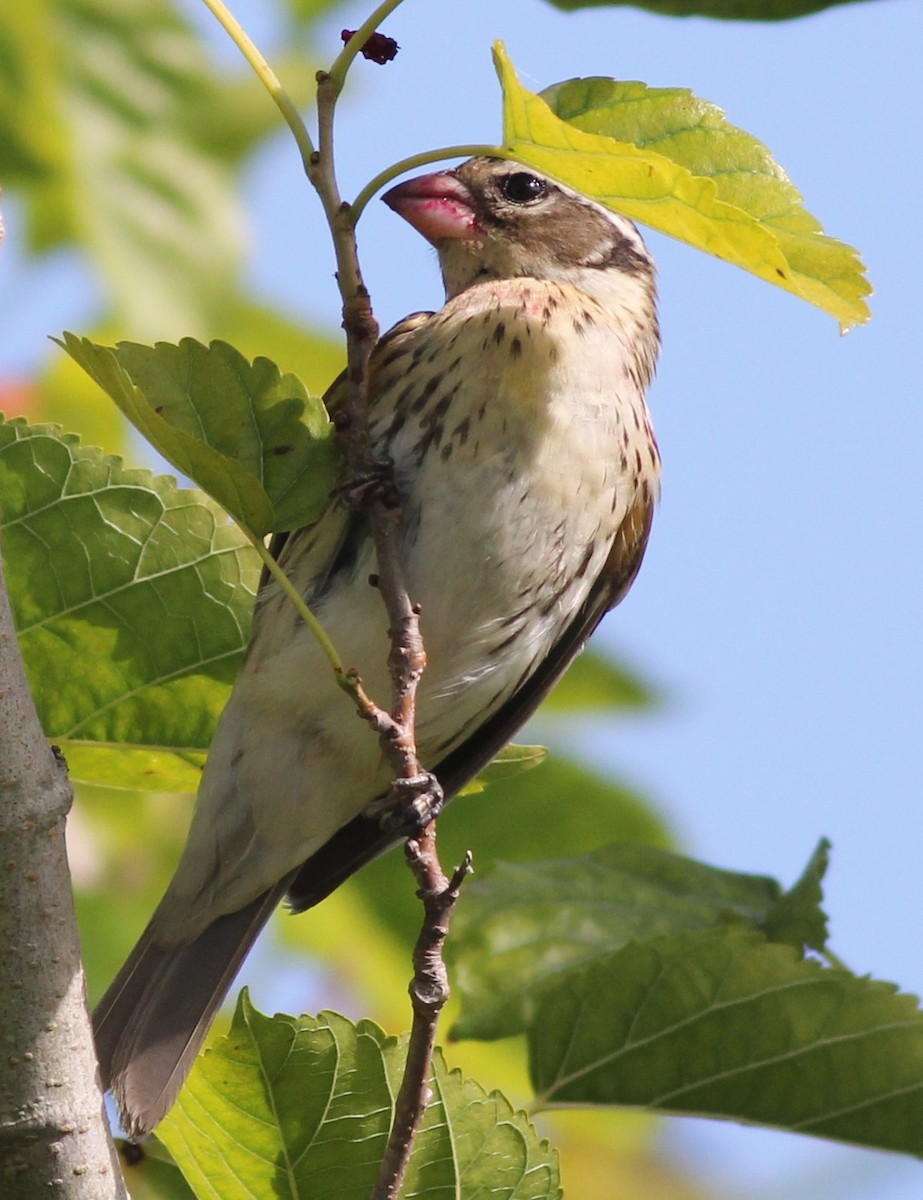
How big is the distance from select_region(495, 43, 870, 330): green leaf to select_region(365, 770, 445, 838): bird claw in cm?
87

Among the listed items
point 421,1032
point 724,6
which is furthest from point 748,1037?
point 724,6

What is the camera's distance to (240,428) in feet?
7.57

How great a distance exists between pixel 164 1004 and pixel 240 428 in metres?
1.53

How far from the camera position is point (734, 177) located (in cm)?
190

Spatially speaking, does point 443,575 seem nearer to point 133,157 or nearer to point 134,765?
point 134,765

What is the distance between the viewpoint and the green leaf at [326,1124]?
2.24 meters

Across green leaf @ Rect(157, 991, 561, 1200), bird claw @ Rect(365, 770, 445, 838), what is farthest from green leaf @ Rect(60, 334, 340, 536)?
green leaf @ Rect(157, 991, 561, 1200)

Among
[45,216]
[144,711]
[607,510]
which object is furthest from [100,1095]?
[45,216]

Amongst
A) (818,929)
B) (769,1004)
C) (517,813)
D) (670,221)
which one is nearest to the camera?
(670,221)

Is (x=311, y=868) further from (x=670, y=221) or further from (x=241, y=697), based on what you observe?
(x=670, y=221)

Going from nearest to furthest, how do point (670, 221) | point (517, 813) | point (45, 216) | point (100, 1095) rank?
point (670, 221), point (100, 1095), point (517, 813), point (45, 216)

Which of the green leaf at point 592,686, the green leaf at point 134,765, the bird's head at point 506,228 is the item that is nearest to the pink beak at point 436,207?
the bird's head at point 506,228

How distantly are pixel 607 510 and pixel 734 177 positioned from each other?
57.3 inches

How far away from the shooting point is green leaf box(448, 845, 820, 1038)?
2.84 metres
